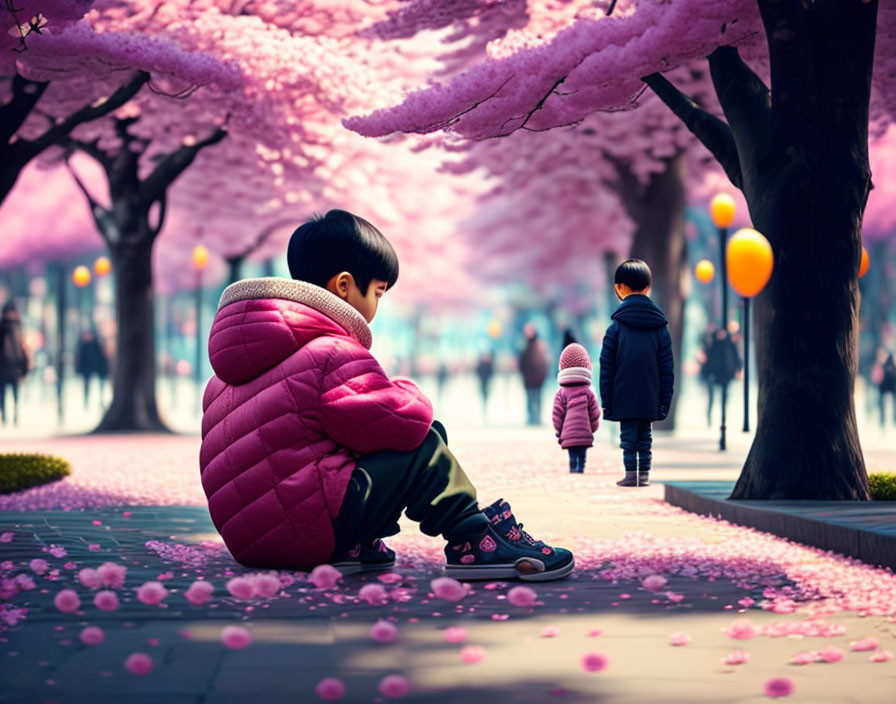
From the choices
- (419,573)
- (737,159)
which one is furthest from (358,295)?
(737,159)

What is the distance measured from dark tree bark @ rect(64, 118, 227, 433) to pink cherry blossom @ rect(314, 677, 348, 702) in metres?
18.7

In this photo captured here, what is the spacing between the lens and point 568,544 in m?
8.80

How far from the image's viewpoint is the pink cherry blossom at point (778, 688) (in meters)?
4.65

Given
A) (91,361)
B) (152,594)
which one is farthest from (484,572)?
(91,361)

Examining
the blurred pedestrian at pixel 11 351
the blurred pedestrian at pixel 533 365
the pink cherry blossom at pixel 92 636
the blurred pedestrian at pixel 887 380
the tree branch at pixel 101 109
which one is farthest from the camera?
the blurred pedestrian at pixel 533 365

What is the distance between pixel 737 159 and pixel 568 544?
408cm

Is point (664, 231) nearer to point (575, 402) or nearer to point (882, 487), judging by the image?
point (882, 487)

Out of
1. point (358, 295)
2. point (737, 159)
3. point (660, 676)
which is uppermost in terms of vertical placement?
point (737, 159)

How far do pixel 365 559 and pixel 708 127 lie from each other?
586 cm

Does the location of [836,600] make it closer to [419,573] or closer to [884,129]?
[419,573]

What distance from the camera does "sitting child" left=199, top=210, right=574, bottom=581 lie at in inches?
253

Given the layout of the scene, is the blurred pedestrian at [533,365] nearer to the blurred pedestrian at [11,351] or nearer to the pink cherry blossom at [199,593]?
the blurred pedestrian at [11,351]

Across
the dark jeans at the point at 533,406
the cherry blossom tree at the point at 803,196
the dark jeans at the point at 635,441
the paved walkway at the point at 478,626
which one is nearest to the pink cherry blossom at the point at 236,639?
the paved walkway at the point at 478,626

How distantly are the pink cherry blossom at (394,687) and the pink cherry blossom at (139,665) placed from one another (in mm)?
839
